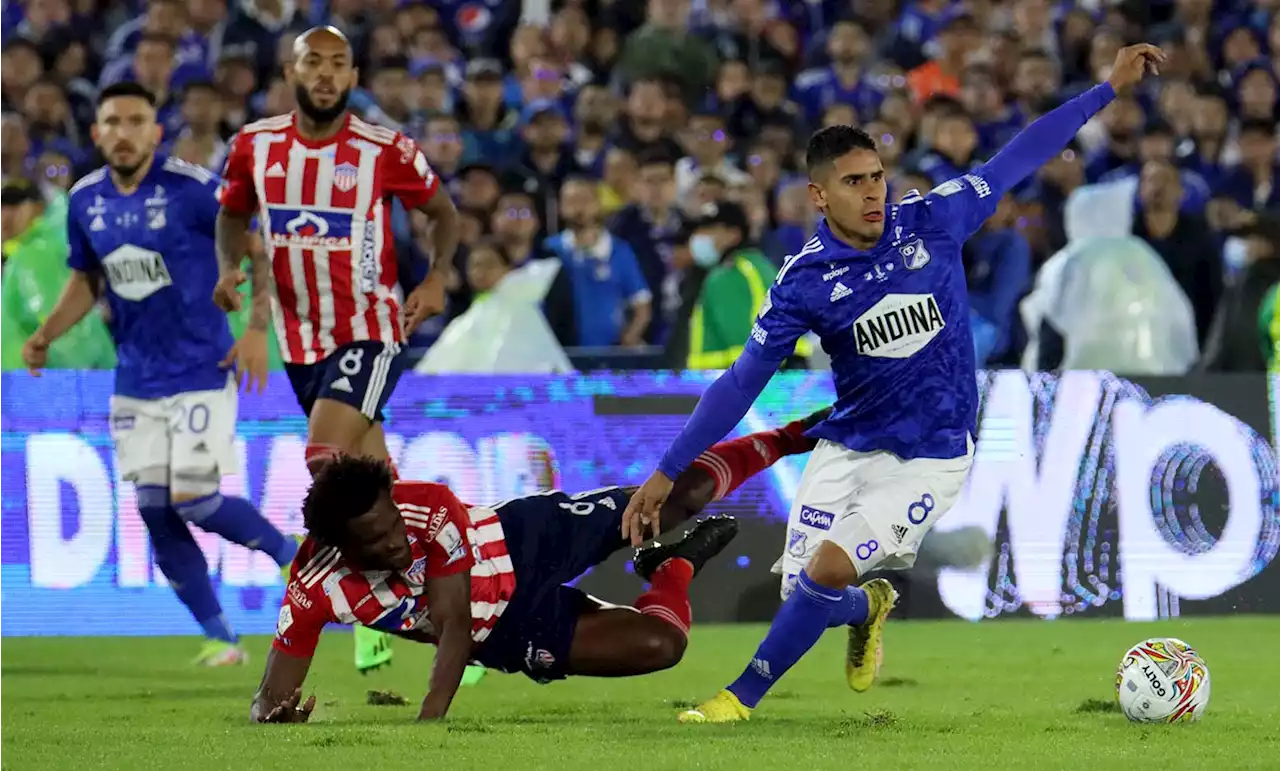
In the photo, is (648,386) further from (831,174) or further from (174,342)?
(831,174)

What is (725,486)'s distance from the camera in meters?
7.93

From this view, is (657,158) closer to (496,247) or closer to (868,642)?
(496,247)

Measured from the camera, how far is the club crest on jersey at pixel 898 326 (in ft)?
23.4

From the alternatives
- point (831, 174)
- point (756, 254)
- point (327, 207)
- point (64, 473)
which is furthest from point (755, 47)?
point (831, 174)

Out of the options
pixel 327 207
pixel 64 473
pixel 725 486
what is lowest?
pixel 64 473

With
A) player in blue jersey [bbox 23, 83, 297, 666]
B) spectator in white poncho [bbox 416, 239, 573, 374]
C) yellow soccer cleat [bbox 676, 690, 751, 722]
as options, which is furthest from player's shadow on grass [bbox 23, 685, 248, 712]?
spectator in white poncho [bbox 416, 239, 573, 374]

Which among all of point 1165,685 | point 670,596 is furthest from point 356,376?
point 1165,685

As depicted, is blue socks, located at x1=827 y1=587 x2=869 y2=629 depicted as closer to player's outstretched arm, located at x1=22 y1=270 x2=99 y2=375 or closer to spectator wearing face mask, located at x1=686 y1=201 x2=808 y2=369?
player's outstretched arm, located at x1=22 y1=270 x2=99 y2=375

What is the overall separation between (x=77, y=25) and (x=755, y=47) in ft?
18.4

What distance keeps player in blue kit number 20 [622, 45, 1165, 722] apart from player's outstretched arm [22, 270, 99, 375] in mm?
3926

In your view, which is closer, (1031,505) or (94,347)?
(1031,505)

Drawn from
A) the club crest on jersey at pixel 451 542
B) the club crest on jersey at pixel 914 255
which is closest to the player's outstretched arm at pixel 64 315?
the club crest on jersey at pixel 451 542

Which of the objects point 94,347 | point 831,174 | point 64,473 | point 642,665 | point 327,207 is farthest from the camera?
point 94,347

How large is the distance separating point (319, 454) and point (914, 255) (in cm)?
263
